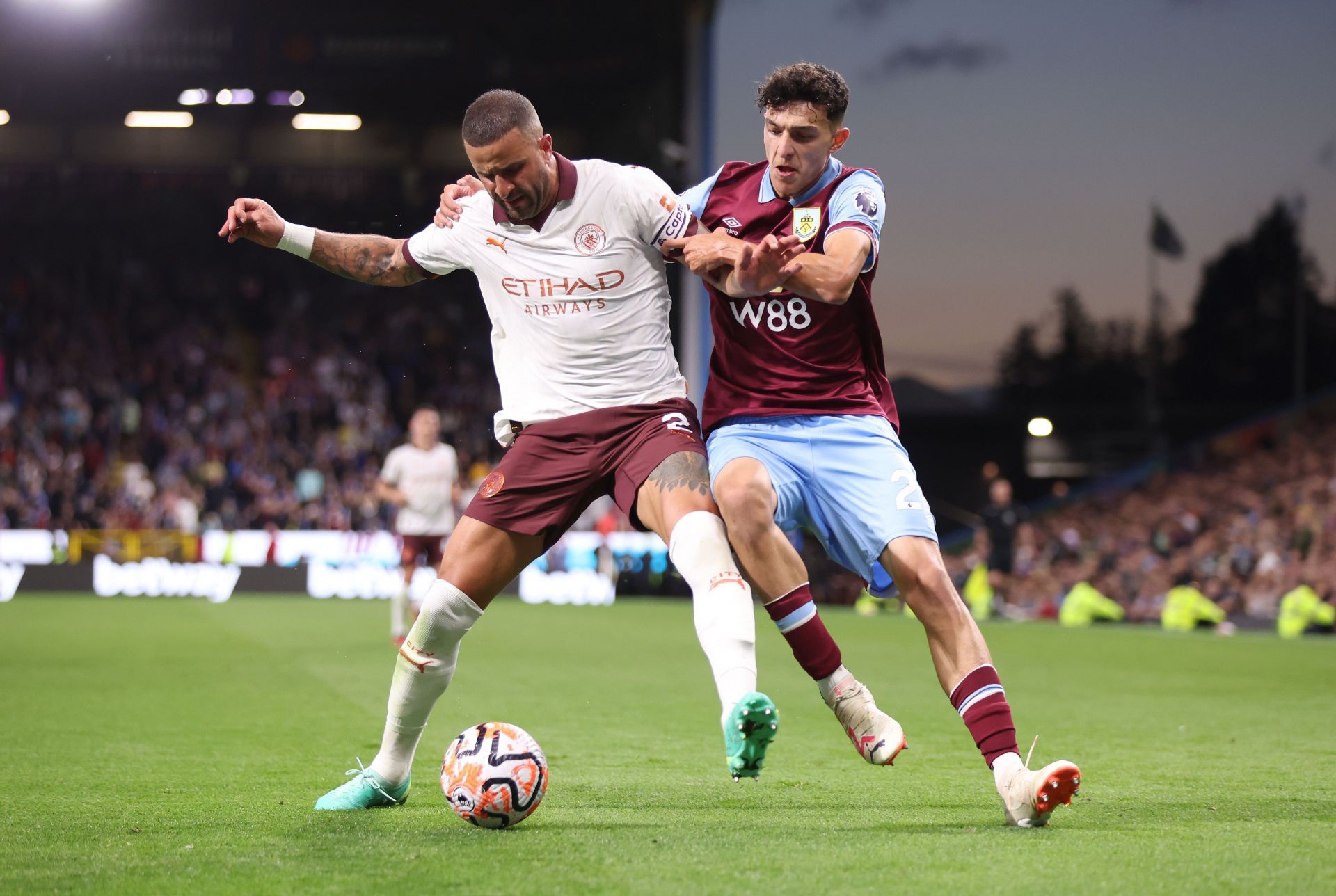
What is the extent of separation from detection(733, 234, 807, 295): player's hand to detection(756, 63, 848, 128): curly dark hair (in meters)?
0.60

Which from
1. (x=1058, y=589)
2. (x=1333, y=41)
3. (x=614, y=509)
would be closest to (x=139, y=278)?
(x=614, y=509)

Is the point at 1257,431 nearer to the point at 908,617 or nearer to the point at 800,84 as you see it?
the point at 908,617

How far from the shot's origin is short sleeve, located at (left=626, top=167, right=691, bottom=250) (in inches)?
183

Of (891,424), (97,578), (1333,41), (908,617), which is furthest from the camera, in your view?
(1333,41)

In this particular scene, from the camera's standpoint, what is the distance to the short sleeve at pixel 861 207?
458 cm

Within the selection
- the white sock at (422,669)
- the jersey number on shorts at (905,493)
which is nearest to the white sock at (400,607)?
the white sock at (422,669)

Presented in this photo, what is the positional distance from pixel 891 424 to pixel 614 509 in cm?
1849

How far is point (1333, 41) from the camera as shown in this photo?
29609mm

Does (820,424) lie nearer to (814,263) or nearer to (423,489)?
(814,263)

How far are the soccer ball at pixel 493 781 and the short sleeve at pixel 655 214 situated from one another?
1.72m

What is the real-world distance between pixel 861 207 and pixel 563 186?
0.99 m

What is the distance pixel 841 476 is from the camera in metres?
4.71

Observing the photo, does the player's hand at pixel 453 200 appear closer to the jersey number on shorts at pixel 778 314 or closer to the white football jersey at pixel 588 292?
the white football jersey at pixel 588 292

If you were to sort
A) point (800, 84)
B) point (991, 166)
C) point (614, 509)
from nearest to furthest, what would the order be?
point (800, 84)
point (614, 509)
point (991, 166)
